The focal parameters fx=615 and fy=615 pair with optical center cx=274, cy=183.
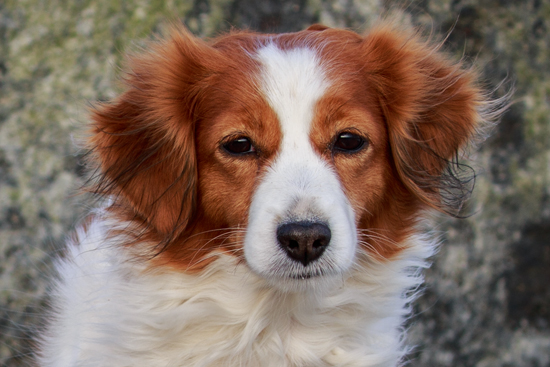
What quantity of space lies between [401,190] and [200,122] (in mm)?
824

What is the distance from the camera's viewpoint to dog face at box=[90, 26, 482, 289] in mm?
1973

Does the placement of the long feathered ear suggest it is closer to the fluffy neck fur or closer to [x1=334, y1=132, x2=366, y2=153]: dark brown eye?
the fluffy neck fur

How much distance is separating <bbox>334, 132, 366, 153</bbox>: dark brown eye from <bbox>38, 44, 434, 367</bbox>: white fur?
0.42 ft

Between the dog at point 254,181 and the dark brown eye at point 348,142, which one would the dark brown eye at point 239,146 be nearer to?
the dog at point 254,181

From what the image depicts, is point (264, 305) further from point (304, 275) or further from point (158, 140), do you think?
point (158, 140)

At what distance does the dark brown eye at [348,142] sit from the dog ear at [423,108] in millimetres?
204

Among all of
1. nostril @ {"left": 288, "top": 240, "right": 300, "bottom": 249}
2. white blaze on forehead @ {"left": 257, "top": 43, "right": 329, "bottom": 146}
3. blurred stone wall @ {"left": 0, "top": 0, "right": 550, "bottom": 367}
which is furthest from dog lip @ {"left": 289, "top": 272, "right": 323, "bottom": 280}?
blurred stone wall @ {"left": 0, "top": 0, "right": 550, "bottom": 367}

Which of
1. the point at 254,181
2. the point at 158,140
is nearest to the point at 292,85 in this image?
the point at 254,181

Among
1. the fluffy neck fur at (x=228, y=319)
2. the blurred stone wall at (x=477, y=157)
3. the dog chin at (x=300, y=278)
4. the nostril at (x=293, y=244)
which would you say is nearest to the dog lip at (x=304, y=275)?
the dog chin at (x=300, y=278)

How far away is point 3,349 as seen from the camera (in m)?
3.66

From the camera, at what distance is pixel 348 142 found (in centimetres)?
216

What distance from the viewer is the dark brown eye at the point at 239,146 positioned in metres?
2.11

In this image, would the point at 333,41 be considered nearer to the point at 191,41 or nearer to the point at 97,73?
the point at 191,41

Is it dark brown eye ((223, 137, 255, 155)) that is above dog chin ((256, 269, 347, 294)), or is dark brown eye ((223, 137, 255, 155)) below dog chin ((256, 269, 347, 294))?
above
